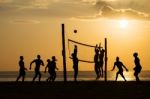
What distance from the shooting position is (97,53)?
121 ft

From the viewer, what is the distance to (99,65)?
3706 cm
